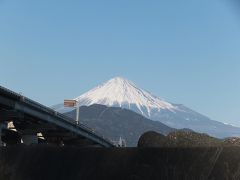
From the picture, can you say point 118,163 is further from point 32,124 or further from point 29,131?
point 32,124

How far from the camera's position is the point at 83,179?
33.3 ft

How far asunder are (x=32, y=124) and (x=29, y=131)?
4.83ft

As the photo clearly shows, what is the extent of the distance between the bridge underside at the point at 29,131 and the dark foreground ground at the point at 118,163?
52874mm

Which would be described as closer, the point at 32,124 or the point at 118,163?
the point at 118,163

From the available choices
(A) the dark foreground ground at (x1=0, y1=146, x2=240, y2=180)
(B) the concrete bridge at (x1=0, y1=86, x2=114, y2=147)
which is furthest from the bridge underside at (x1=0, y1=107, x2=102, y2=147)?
(A) the dark foreground ground at (x1=0, y1=146, x2=240, y2=180)

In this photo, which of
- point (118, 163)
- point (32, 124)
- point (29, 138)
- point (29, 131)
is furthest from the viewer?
point (32, 124)

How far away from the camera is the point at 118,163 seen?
32.1ft

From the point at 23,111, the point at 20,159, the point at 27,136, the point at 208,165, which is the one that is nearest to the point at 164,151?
the point at 208,165

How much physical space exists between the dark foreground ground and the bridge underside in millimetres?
52874

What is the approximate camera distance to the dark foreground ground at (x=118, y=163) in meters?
8.25

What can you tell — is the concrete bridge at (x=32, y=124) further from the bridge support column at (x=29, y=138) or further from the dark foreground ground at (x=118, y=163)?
the dark foreground ground at (x=118, y=163)

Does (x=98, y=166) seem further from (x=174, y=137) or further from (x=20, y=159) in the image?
(x=174, y=137)

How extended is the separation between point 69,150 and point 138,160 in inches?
69.6

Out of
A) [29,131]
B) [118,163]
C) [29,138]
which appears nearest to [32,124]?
[29,131]
